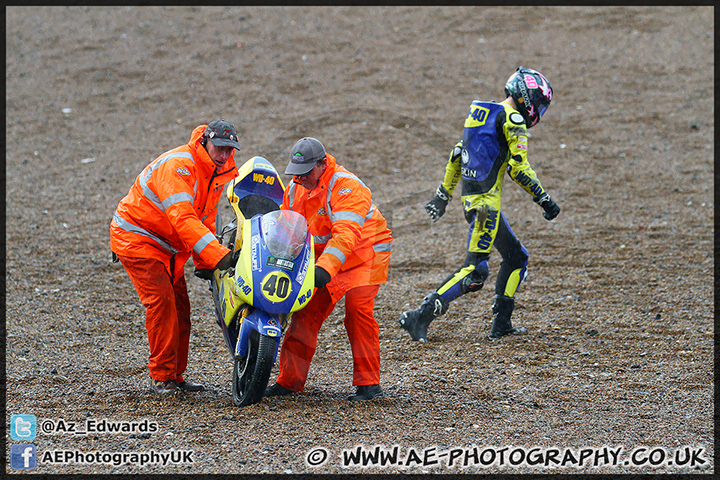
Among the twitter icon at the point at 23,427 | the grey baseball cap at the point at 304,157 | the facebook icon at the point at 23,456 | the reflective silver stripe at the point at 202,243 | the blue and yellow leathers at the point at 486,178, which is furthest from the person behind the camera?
the blue and yellow leathers at the point at 486,178

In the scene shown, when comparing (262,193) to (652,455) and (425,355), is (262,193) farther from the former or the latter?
(652,455)

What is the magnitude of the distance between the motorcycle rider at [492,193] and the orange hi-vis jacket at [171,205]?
239 centimetres

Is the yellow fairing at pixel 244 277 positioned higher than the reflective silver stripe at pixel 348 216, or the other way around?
the reflective silver stripe at pixel 348 216

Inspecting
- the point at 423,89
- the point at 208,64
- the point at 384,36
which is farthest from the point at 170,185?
the point at 384,36

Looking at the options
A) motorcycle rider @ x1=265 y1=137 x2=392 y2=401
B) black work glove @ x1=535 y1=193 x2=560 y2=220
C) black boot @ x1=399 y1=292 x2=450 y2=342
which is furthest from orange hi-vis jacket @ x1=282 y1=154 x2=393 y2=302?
black work glove @ x1=535 y1=193 x2=560 y2=220

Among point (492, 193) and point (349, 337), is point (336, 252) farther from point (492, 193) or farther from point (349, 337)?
point (492, 193)

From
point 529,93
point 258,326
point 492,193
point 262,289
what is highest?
point 529,93

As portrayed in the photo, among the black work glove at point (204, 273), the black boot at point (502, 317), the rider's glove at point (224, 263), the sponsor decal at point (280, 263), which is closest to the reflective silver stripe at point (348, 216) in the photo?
the sponsor decal at point (280, 263)

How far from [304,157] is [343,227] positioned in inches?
22.5

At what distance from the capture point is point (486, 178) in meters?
6.81

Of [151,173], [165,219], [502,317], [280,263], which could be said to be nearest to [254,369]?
[280,263]

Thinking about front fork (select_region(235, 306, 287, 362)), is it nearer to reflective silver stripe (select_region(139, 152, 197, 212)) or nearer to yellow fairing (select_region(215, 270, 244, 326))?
yellow fairing (select_region(215, 270, 244, 326))

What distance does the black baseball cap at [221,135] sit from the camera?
5.21 metres

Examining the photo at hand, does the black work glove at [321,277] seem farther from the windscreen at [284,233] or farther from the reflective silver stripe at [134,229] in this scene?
the reflective silver stripe at [134,229]
